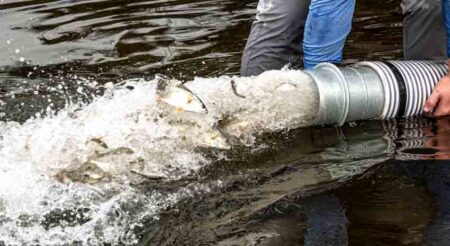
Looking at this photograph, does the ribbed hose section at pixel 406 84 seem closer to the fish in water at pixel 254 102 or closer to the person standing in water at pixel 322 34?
the person standing in water at pixel 322 34

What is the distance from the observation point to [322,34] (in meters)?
3.40

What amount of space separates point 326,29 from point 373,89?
365 millimetres

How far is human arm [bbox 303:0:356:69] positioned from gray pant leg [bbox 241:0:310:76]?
0.25m

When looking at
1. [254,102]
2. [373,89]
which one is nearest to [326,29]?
[373,89]

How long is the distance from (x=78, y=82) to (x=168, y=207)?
1844 millimetres

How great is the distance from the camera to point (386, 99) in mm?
3355

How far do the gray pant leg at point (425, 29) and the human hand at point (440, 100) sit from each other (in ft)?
1.61

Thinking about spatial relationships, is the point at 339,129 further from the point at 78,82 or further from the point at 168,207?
the point at 78,82

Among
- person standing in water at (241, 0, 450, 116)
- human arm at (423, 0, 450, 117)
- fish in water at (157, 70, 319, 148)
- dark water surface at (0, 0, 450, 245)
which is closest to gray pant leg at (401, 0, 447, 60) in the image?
person standing in water at (241, 0, 450, 116)

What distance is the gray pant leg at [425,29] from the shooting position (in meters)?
3.82

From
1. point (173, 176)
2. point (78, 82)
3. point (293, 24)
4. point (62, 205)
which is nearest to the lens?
point (62, 205)

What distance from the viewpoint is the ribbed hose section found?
3.33m

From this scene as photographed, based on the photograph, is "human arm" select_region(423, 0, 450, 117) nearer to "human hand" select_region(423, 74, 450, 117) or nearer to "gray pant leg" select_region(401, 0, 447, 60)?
"human hand" select_region(423, 74, 450, 117)

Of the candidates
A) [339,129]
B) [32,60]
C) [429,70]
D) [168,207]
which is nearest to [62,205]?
[168,207]
